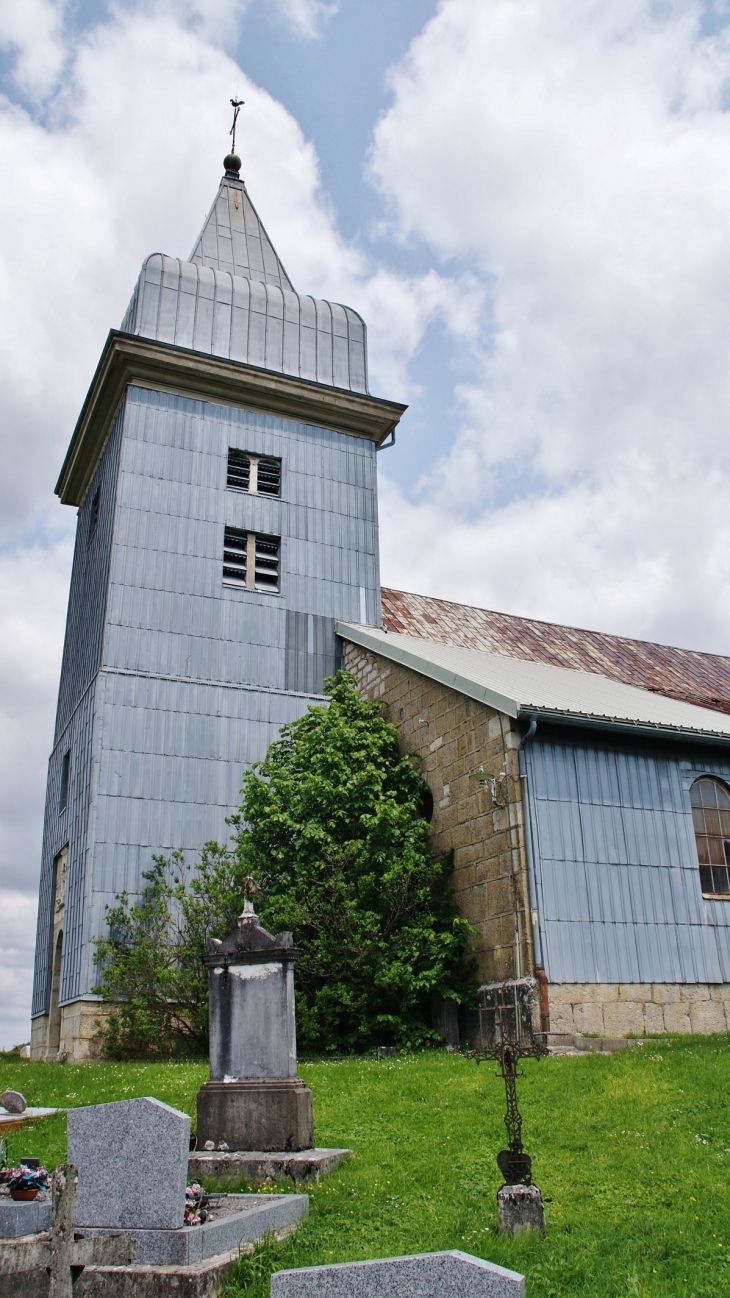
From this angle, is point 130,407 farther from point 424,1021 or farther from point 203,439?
point 424,1021

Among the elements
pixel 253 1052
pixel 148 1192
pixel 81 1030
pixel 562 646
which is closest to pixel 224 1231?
pixel 148 1192

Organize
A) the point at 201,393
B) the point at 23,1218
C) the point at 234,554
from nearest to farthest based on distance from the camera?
the point at 23,1218 < the point at 234,554 < the point at 201,393

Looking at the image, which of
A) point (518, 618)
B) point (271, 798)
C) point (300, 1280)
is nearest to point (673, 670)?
point (518, 618)

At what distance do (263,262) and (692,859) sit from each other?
18.3m

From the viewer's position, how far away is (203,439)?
73.2 feet

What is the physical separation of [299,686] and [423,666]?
4.45 metres

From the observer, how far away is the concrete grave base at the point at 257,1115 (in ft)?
26.9

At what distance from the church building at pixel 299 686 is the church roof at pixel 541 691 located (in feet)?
0.28

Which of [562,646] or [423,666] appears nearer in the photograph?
[423,666]

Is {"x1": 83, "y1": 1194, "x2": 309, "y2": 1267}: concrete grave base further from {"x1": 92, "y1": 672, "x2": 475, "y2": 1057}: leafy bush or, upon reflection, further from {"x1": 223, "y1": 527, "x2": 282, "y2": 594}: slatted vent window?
{"x1": 223, "y1": 527, "x2": 282, "y2": 594}: slatted vent window

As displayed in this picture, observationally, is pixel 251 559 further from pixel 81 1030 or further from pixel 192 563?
pixel 81 1030

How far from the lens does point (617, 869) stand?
14.5 m

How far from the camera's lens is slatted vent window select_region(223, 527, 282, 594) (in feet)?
71.7

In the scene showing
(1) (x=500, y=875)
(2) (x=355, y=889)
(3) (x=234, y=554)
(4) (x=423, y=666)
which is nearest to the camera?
(1) (x=500, y=875)
